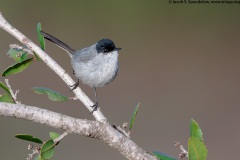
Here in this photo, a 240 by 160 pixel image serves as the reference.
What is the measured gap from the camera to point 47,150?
1.84m

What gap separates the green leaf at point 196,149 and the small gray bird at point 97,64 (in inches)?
89.6

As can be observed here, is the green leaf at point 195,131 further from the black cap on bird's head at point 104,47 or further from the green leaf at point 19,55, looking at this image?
the black cap on bird's head at point 104,47

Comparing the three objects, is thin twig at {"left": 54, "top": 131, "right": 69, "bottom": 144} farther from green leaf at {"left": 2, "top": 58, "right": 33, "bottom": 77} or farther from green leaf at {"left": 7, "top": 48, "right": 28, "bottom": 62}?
green leaf at {"left": 7, "top": 48, "right": 28, "bottom": 62}

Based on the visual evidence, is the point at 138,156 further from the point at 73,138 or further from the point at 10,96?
the point at 73,138

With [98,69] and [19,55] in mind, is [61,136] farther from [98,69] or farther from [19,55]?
[98,69]

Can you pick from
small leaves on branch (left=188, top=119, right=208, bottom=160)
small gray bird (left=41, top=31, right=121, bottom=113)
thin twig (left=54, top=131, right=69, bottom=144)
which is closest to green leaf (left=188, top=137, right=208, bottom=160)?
small leaves on branch (left=188, top=119, right=208, bottom=160)

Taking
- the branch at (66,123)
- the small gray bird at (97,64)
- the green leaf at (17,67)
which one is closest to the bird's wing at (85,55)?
the small gray bird at (97,64)

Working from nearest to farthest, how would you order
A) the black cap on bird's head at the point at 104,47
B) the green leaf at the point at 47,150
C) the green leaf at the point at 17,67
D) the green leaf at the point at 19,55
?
the green leaf at the point at 47,150 < the green leaf at the point at 17,67 < the green leaf at the point at 19,55 < the black cap on bird's head at the point at 104,47

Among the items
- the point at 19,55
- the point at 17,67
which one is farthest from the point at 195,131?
the point at 19,55

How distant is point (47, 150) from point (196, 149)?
674 mm

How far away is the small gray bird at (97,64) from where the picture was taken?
12.7 feet

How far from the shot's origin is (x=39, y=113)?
5.43 feet

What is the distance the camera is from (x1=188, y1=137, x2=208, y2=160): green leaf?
5.24 ft

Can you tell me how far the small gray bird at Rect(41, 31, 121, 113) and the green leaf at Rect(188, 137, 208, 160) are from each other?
2.28 m
